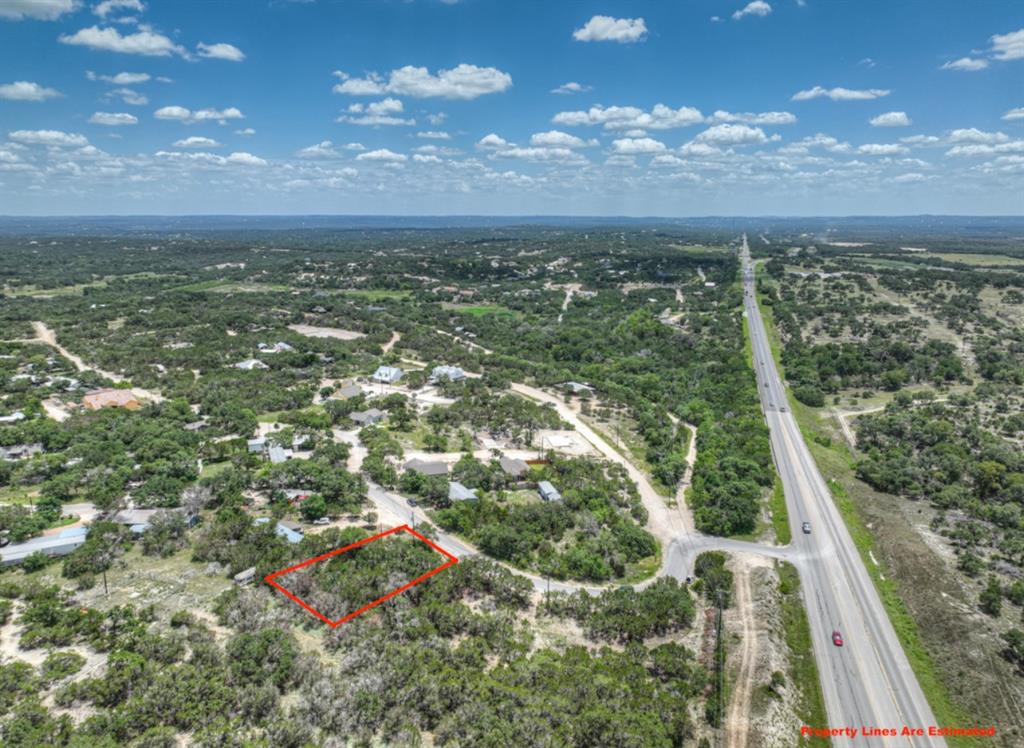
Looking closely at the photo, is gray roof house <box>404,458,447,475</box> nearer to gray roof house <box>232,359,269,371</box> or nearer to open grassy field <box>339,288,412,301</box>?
gray roof house <box>232,359,269,371</box>

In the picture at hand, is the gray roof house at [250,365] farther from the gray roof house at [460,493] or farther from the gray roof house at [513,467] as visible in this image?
the gray roof house at [460,493]

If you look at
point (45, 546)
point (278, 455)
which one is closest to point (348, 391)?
point (278, 455)

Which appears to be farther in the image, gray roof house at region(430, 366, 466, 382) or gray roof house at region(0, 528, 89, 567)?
gray roof house at region(430, 366, 466, 382)

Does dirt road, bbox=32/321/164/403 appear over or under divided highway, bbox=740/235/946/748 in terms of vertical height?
over

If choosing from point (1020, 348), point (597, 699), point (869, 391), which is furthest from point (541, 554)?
point (1020, 348)

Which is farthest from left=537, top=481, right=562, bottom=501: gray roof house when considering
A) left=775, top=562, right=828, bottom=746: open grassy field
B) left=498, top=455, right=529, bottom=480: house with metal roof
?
left=775, top=562, right=828, bottom=746: open grassy field

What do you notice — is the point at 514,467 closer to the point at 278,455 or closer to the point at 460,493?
the point at 460,493

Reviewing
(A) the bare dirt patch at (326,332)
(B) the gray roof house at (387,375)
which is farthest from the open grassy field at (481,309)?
(B) the gray roof house at (387,375)
